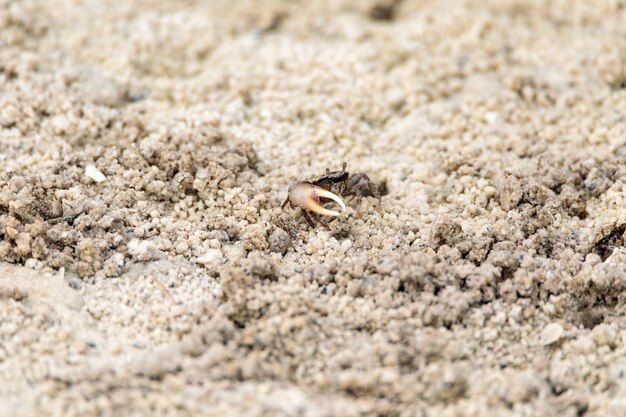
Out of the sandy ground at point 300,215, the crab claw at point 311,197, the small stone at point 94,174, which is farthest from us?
the small stone at point 94,174

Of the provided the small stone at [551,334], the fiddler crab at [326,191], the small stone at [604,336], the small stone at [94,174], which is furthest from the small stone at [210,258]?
the small stone at [604,336]

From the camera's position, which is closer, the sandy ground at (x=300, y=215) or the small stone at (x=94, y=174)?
the sandy ground at (x=300, y=215)

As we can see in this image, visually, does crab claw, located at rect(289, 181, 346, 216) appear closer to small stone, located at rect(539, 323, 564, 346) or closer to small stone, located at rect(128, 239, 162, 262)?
small stone, located at rect(128, 239, 162, 262)

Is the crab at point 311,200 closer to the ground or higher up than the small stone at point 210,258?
higher up

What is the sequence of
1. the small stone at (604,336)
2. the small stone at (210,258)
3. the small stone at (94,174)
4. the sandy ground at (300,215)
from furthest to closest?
the small stone at (94,174), the small stone at (210,258), the small stone at (604,336), the sandy ground at (300,215)

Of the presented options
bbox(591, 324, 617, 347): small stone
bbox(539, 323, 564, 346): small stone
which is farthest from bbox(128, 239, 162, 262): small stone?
bbox(591, 324, 617, 347): small stone

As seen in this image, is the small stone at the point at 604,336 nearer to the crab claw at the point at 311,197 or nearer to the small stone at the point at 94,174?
the crab claw at the point at 311,197
